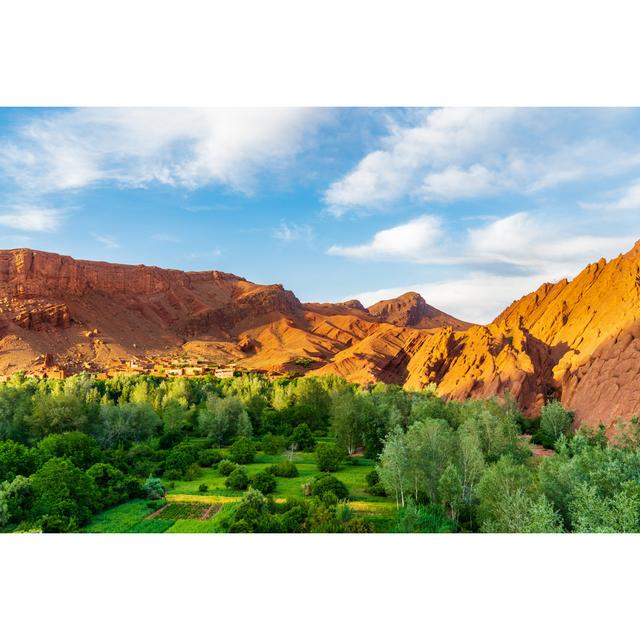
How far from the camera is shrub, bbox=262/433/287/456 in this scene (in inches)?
1041

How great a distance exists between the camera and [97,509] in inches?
541

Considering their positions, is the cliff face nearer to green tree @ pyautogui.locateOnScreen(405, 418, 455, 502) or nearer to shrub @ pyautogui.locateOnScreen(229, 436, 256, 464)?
shrub @ pyautogui.locateOnScreen(229, 436, 256, 464)

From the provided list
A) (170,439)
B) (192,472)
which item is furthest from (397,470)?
(170,439)

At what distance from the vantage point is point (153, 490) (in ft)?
52.2

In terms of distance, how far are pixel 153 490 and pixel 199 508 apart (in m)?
2.36

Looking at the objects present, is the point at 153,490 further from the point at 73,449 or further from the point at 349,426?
the point at 349,426

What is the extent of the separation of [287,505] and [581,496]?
27.8 feet

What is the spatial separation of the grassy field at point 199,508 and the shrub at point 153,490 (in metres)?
0.36

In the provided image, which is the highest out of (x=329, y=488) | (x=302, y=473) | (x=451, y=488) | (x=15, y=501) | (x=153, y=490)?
(x=15, y=501)

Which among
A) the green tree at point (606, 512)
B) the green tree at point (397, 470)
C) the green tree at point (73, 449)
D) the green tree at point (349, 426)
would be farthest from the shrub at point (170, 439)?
the green tree at point (606, 512)

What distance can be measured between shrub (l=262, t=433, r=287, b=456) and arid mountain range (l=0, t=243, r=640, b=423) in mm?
13290

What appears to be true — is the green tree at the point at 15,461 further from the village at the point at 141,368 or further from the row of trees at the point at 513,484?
the row of trees at the point at 513,484
